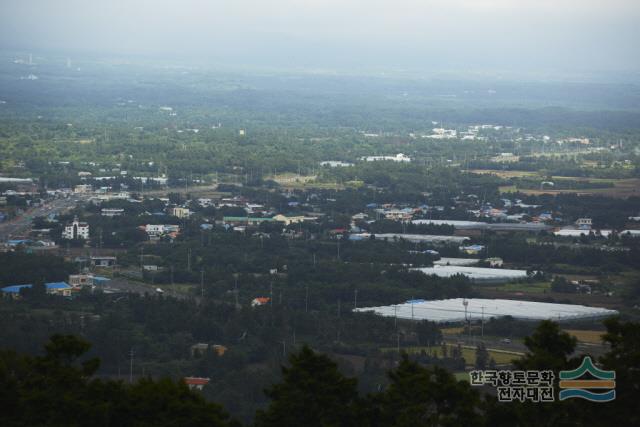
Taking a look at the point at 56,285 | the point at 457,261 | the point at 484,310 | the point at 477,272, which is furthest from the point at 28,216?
the point at 484,310

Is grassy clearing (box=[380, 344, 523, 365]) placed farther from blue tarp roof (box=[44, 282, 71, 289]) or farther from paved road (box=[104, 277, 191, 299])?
blue tarp roof (box=[44, 282, 71, 289])

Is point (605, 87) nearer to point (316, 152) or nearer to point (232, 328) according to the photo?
point (316, 152)

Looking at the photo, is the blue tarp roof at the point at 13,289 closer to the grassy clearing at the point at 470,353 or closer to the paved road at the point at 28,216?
the paved road at the point at 28,216

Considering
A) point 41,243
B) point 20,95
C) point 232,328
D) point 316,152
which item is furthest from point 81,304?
point 20,95

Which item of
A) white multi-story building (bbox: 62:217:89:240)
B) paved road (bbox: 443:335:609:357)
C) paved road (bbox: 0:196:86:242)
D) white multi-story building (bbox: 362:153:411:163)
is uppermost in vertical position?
paved road (bbox: 443:335:609:357)

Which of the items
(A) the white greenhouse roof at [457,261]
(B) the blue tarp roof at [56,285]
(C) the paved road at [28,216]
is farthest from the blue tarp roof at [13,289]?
(A) the white greenhouse roof at [457,261]

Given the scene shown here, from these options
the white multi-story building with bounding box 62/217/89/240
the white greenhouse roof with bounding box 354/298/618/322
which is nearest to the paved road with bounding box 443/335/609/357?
the white greenhouse roof with bounding box 354/298/618/322

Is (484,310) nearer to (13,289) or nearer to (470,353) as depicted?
(470,353)
